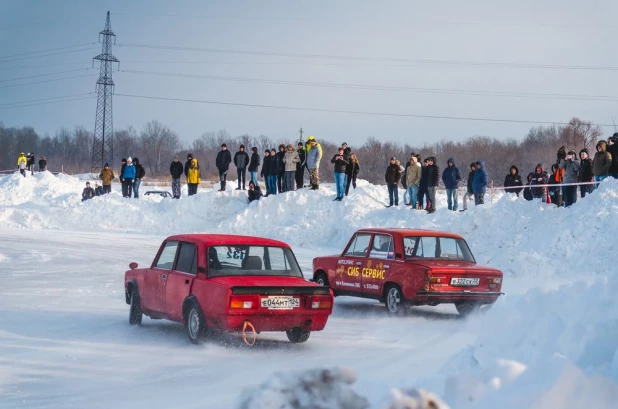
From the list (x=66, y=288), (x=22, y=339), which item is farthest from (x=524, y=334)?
(x=66, y=288)

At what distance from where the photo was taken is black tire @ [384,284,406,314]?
44.7ft

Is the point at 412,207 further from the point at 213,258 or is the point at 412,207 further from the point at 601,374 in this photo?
the point at 601,374

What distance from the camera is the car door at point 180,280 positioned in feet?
36.2

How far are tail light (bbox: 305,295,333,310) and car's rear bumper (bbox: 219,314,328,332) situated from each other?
4.5 inches

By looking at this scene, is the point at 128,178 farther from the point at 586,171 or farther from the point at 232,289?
the point at 232,289

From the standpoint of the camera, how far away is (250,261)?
11164 mm

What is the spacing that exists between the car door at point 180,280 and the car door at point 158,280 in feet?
0.47

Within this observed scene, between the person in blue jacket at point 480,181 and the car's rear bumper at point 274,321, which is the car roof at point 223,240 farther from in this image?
the person in blue jacket at point 480,181

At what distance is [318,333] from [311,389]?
7393 mm

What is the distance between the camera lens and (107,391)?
8086 mm

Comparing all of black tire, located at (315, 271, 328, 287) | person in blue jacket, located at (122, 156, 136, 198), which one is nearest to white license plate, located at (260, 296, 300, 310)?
black tire, located at (315, 271, 328, 287)

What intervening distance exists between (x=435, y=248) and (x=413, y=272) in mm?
882

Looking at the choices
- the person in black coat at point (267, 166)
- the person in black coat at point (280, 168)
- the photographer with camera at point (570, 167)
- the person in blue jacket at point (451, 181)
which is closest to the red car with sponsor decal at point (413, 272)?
the photographer with camera at point (570, 167)

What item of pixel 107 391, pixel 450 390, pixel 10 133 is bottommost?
pixel 107 391
